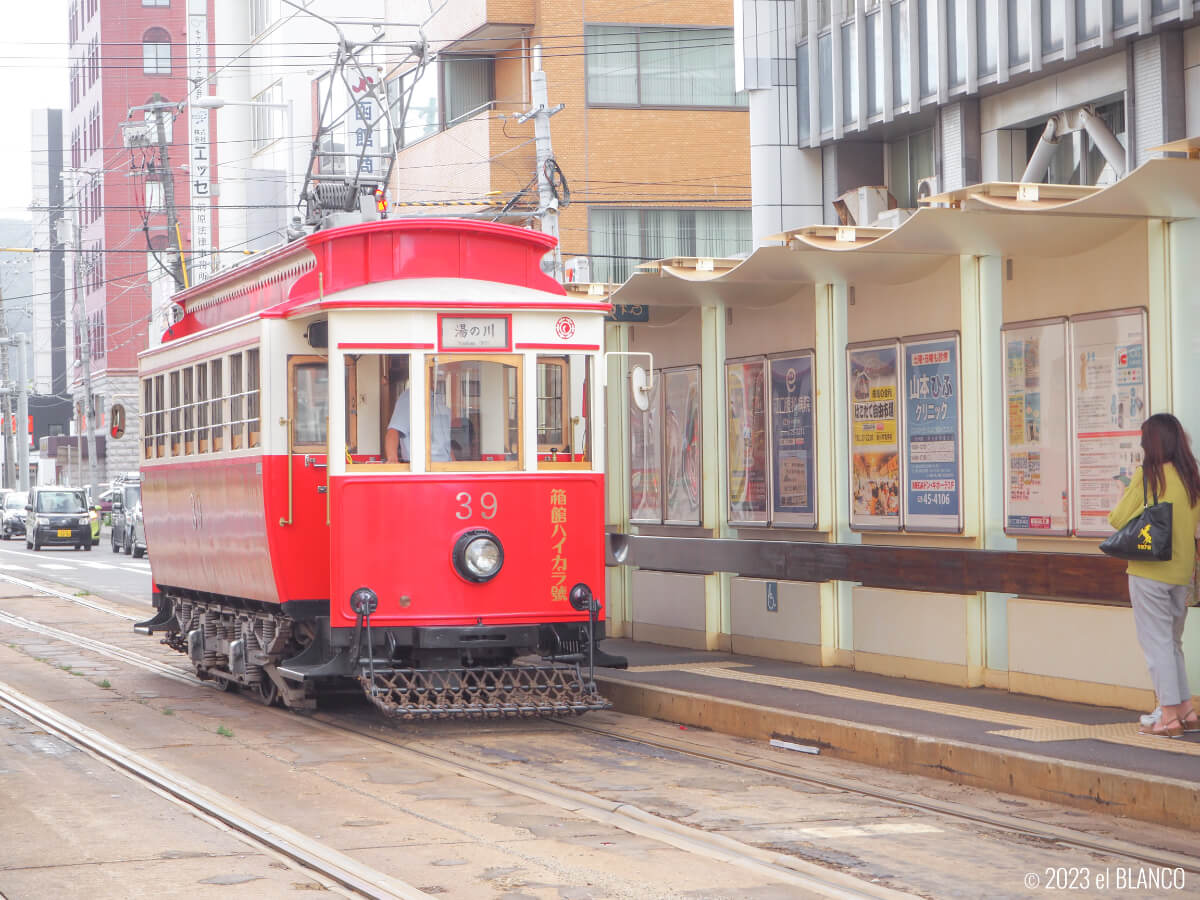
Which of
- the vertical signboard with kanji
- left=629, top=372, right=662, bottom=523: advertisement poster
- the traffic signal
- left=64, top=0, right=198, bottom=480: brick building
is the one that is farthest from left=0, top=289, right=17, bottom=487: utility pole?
left=629, top=372, right=662, bottom=523: advertisement poster

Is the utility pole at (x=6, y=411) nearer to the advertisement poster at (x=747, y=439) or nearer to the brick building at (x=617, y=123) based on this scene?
the brick building at (x=617, y=123)

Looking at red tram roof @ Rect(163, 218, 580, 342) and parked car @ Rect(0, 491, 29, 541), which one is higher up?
red tram roof @ Rect(163, 218, 580, 342)

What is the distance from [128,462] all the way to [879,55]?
65566mm

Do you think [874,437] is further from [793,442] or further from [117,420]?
[117,420]

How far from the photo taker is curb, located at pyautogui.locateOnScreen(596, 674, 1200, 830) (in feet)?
28.0

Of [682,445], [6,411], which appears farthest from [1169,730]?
[6,411]

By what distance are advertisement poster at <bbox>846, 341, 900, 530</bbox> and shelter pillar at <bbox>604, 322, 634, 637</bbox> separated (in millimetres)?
3652

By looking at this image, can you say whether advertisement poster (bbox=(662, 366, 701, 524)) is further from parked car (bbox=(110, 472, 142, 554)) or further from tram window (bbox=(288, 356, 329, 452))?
parked car (bbox=(110, 472, 142, 554))

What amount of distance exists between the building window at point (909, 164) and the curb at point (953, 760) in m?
9.99

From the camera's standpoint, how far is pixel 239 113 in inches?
2319

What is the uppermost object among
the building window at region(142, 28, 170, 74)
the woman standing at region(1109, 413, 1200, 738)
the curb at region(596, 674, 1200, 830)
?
the building window at region(142, 28, 170, 74)

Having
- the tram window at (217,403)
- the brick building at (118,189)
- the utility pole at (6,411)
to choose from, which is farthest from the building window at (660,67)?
the brick building at (118,189)

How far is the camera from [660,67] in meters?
35.6

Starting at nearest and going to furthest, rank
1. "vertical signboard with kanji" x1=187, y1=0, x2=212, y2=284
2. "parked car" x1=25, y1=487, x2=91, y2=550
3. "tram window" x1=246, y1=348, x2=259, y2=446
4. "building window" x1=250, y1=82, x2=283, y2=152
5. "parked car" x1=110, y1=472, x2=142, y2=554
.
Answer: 1. "tram window" x1=246, y1=348, x2=259, y2=446
2. "vertical signboard with kanji" x1=187, y1=0, x2=212, y2=284
3. "parked car" x1=110, y1=472, x2=142, y2=554
4. "parked car" x1=25, y1=487, x2=91, y2=550
5. "building window" x1=250, y1=82, x2=283, y2=152
